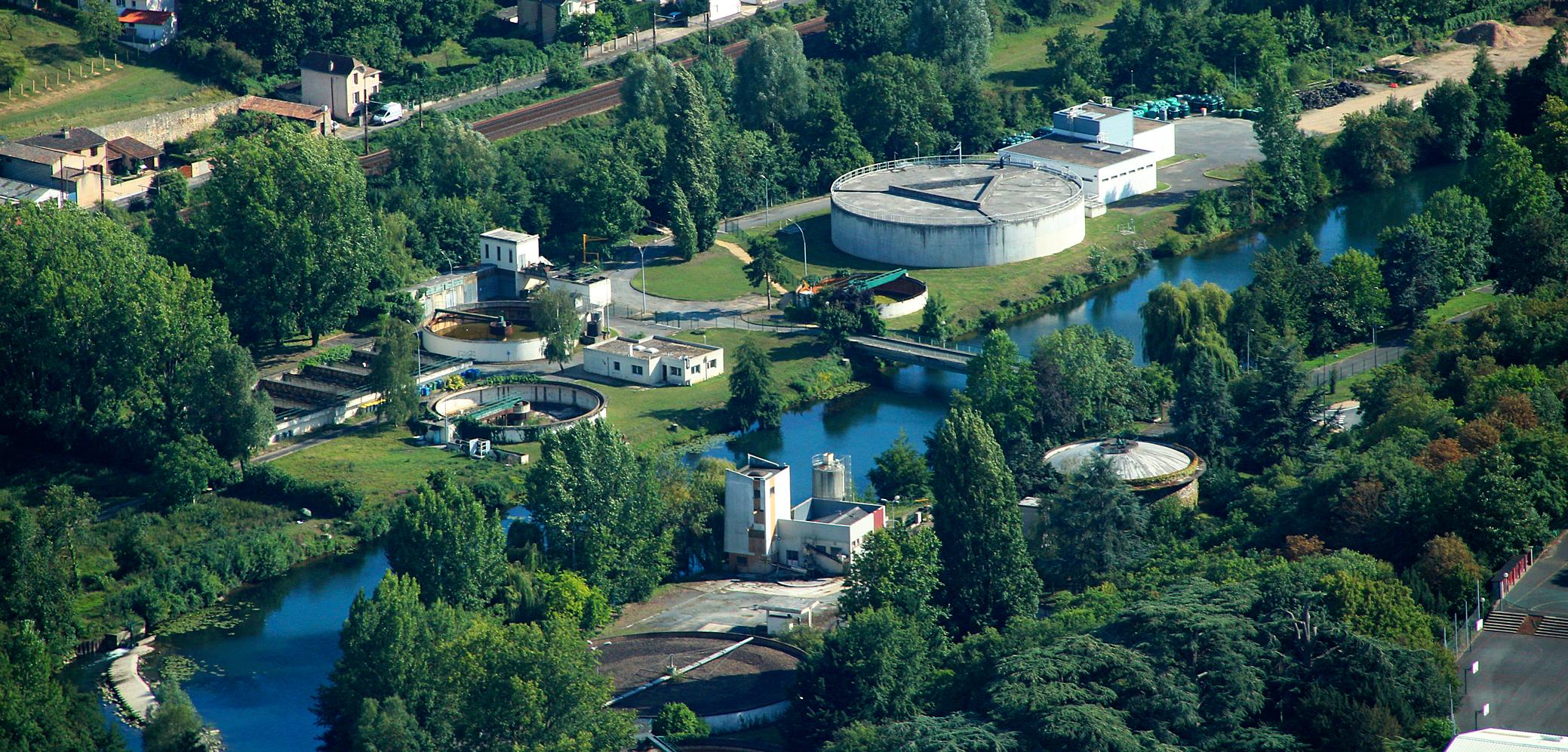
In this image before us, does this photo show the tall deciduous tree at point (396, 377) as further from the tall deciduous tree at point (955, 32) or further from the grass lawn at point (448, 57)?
the tall deciduous tree at point (955, 32)

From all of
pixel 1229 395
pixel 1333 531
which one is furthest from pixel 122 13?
pixel 1333 531

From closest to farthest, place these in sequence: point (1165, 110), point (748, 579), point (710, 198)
A: point (748, 579), point (710, 198), point (1165, 110)

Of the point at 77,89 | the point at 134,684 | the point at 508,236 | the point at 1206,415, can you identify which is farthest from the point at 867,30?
the point at 134,684

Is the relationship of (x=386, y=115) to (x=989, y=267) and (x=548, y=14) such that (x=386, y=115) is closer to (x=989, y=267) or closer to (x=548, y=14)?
(x=548, y=14)

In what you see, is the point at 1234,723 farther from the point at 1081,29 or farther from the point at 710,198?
the point at 1081,29

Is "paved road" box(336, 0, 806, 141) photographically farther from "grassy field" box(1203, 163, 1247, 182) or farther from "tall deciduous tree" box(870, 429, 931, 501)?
"tall deciduous tree" box(870, 429, 931, 501)

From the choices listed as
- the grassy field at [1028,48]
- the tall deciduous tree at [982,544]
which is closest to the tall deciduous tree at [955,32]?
the grassy field at [1028,48]
